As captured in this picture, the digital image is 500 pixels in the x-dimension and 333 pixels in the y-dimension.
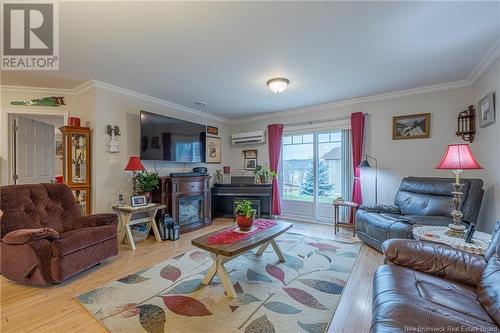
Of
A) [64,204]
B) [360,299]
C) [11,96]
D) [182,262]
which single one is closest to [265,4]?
[360,299]

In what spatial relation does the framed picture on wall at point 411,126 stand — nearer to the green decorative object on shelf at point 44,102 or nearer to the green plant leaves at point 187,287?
the green plant leaves at point 187,287

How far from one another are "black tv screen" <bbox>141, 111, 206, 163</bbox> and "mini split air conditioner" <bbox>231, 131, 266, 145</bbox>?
98 centimetres

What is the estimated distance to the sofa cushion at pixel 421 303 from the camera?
112cm

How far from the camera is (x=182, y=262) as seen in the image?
9.41 feet

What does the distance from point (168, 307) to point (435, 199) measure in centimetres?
362

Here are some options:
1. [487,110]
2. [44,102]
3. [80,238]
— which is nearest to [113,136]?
[44,102]

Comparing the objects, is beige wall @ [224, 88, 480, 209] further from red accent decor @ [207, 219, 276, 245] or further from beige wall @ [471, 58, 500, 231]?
red accent decor @ [207, 219, 276, 245]

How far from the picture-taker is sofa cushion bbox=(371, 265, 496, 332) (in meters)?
1.12

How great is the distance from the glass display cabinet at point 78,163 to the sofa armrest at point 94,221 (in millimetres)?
661

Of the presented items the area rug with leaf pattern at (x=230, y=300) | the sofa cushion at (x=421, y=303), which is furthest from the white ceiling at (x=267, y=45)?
the area rug with leaf pattern at (x=230, y=300)

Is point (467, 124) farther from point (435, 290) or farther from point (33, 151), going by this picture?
point (33, 151)

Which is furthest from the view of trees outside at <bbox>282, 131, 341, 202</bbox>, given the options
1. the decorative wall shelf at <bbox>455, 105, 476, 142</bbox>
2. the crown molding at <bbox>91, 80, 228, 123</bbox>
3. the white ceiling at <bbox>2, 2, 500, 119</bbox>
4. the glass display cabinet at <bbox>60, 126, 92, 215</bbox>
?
the glass display cabinet at <bbox>60, 126, 92, 215</bbox>

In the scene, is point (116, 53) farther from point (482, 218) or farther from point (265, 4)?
point (482, 218)

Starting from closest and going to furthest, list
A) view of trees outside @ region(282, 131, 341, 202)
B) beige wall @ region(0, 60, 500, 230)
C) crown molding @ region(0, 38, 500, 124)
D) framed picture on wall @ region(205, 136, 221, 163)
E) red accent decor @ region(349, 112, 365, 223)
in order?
crown molding @ region(0, 38, 500, 124), beige wall @ region(0, 60, 500, 230), red accent decor @ region(349, 112, 365, 223), view of trees outside @ region(282, 131, 341, 202), framed picture on wall @ region(205, 136, 221, 163)
